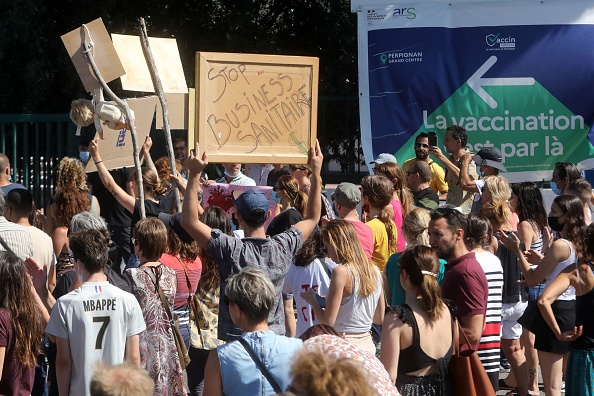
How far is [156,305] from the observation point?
538 cm

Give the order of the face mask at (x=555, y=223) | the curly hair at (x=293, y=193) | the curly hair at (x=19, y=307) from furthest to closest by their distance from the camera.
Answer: the curly hair at (x=293, y=193) < the face mask at (x=555, y=223) < the curly hair at (x=19, y=307)

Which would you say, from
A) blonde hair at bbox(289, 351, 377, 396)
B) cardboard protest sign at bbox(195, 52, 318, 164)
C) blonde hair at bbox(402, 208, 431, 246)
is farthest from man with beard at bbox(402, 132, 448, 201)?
blonde hair at bbox(289, 351, 377, 396)

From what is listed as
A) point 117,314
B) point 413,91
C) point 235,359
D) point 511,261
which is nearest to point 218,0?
point 413,91

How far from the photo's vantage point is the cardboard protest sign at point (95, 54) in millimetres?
6492

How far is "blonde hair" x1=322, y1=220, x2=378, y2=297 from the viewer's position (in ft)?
18.2

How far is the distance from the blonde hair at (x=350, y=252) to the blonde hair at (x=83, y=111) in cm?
220

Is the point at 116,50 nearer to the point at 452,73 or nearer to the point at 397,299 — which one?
the point at 397,299

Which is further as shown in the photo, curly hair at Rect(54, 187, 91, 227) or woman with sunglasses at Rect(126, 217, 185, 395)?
curly hair at Rect(54, 187, 91, 227)

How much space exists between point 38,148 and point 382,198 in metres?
6.49

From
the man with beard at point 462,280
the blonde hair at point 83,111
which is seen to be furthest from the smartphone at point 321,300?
the blonde hair at point 83,111

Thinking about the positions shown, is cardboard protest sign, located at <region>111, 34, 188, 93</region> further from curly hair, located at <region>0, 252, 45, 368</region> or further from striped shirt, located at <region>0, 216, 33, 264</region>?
curly hair, located at <region>0, 252, 45, 368</region>

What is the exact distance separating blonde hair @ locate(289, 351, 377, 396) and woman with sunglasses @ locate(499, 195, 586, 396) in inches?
158

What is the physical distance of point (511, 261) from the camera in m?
Answer: 7.76

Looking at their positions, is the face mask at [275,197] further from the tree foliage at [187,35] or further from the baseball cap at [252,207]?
the tree foliage at [187,35]
